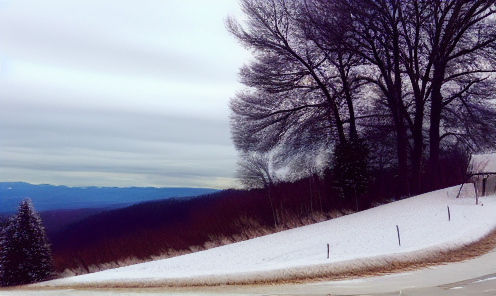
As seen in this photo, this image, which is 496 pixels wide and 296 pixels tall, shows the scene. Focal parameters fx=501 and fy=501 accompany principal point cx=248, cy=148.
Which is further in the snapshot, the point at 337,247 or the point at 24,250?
the point at 24,250

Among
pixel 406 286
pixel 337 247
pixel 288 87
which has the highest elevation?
pixel 288 87

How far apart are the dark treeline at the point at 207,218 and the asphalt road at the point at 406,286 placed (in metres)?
10.3

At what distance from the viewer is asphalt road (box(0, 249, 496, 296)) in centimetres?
846

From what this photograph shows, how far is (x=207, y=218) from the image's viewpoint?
37281 millimetres

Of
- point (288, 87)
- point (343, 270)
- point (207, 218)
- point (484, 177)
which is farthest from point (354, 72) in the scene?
point (343, 270)

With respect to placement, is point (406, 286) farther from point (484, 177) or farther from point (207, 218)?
point (207, 218)

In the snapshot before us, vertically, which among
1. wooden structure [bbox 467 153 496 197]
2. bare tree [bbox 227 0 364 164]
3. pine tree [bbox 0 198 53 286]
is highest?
bare tree [bbox 227 0 364 164]

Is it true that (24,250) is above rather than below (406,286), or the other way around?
below

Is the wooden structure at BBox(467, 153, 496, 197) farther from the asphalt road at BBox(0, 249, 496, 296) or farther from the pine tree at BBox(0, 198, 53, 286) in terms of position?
the pine tree at BBox(0, 198, 53, 286)

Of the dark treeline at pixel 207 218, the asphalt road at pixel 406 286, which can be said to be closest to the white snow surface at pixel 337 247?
the asphalt road at pixel 406 286

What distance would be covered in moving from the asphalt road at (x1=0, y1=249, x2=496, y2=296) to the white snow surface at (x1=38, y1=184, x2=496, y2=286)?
3.19 ft

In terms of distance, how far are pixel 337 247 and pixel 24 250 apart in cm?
2201

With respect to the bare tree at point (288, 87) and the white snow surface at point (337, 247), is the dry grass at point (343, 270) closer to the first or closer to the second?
the white snow surface at point (337, 247)

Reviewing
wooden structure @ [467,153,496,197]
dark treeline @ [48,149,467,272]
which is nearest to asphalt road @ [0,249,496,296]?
wooden structure @ [467,153,496,197]
